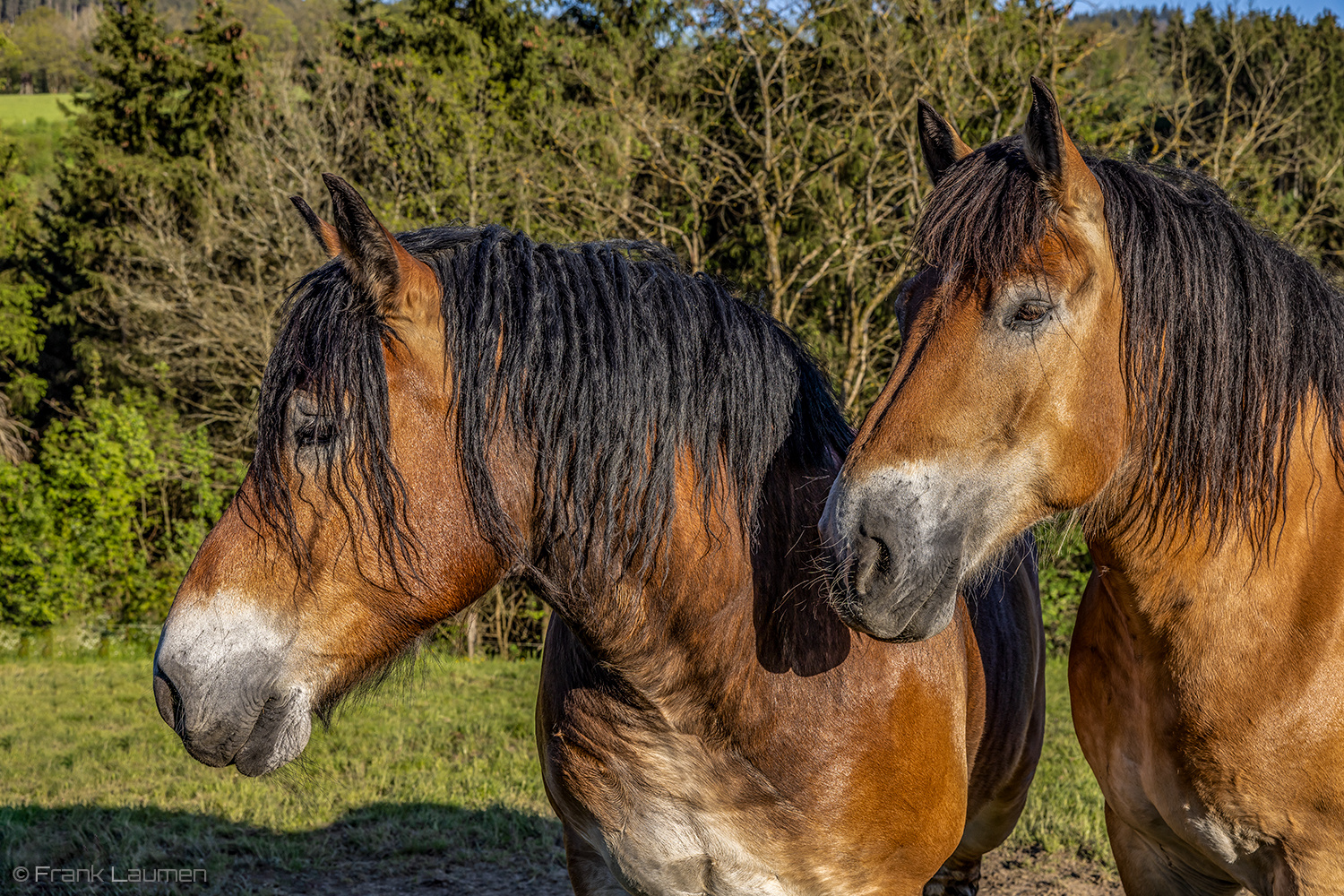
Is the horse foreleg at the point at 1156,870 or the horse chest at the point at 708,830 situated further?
the horse foreleg at the point at 1156,870

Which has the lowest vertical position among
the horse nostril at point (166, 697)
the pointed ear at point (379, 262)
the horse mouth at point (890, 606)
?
the horse nostril at point (166, 697)

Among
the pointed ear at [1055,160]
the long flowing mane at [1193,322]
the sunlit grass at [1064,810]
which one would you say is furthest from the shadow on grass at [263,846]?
the pointed ear at [1055,160]

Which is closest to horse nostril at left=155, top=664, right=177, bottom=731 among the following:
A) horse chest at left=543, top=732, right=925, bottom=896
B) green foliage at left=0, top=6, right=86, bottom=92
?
horse chest at left=543, top=732, right=925, bottom=896

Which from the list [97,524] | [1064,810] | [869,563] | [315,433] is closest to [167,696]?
[315,433]

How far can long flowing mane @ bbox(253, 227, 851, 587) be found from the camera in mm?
1707

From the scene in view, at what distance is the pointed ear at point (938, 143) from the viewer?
6.75ft

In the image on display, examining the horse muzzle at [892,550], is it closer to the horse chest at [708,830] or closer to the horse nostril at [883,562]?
the horse nostril at [883,562]

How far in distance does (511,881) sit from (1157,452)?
3557 millimetres

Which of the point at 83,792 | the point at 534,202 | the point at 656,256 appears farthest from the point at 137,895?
the point at 534,202

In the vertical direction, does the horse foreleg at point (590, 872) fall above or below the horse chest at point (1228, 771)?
below

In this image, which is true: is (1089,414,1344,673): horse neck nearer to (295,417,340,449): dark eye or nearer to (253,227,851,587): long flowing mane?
(253,227,851,587): long flowing mane

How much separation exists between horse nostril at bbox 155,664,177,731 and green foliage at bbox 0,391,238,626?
9381 mm

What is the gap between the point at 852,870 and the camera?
6.74ft

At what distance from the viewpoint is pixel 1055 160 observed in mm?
→ 1713
